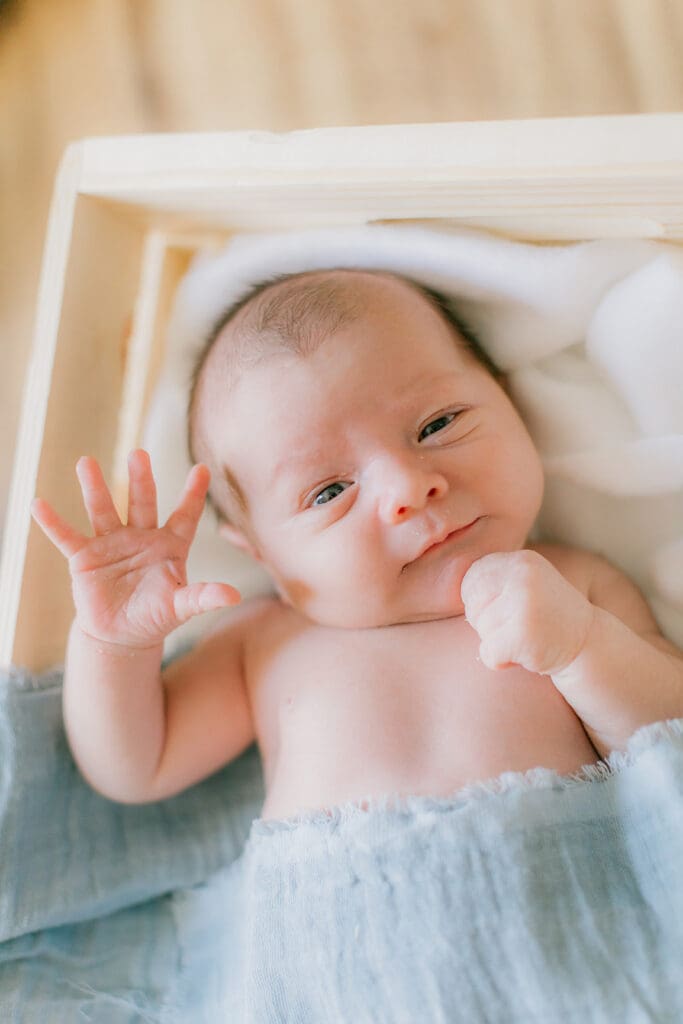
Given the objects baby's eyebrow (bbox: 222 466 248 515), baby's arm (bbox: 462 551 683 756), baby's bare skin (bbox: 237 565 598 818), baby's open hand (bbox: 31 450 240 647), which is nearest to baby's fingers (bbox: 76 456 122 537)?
baby's open hand (bbox: 31 450 240 647)

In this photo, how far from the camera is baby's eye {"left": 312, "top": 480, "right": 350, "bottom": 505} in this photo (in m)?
0.82

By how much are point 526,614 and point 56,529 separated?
0.40 m

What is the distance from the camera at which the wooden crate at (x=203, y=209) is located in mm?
809

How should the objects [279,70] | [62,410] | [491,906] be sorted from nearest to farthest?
[491,906] < [62,410] < [279,70]

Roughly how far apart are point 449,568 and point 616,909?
0.94 feet

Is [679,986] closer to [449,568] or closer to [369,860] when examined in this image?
[369,860]

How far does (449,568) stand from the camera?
78cm

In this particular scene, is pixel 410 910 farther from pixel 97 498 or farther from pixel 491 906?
pixel 97 498

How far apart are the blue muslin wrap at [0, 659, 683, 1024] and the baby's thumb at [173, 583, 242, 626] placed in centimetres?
18

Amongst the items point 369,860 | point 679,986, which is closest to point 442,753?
point 369,860

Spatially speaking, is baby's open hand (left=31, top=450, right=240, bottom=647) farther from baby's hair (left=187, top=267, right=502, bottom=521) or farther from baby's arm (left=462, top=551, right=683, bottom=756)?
baby's arm (left=462, top=551, right=683, bottom=756)

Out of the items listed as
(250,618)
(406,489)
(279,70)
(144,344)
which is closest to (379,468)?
(406,489)

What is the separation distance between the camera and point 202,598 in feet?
2.47

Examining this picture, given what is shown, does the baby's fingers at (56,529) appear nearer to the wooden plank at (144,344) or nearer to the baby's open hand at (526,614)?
the wooden plank at (144,344)
